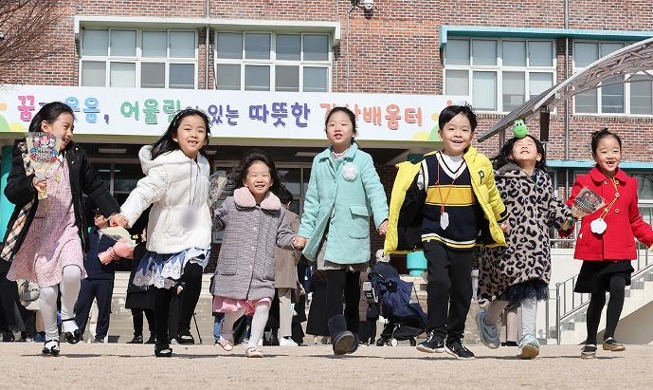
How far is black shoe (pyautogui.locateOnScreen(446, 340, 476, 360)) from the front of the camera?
8.29 metres

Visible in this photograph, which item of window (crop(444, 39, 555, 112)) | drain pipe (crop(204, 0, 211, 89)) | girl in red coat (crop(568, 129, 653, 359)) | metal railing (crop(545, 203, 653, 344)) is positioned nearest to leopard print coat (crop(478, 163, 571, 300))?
girl in red coat (crop(568, 129, 653, 359))

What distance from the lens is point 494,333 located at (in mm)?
9766

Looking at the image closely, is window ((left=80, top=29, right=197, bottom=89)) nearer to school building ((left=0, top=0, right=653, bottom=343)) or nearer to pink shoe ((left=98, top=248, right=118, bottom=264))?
school building ((left=0, top=0, right=653, bottom=343))

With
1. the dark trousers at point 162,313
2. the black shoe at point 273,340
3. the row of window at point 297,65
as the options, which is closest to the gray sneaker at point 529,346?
the dark trousers at point 162,313

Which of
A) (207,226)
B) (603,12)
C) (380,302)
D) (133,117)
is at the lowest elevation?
(380,302)

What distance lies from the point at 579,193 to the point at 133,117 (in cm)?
1535

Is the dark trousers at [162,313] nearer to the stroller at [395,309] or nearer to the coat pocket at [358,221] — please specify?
the coat pocket at [358,221]

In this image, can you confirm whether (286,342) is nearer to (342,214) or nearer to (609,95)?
(342,214)

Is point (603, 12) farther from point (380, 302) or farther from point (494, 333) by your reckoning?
point (494, 333)

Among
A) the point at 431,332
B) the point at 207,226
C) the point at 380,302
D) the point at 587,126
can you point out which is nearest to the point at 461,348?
the point at 431,332

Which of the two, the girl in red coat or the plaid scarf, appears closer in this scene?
the plaid scarf

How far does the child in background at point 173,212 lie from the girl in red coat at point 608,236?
3039 millimetres

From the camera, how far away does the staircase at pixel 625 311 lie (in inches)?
736

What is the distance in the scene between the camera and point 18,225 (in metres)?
8.47
